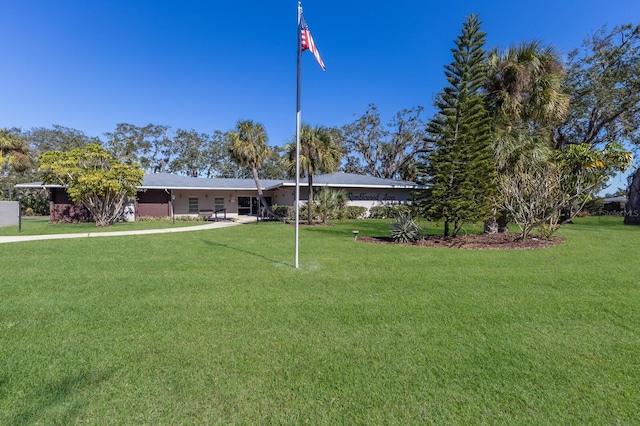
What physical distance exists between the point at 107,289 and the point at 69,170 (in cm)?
1401

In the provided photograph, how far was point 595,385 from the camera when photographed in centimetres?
264

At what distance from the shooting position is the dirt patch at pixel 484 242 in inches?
382

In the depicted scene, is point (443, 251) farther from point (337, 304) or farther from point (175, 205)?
→ point (175, 205)

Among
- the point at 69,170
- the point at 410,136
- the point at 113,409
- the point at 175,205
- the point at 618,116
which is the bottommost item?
the point at 113,409

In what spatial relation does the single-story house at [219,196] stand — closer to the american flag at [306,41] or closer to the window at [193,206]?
the window at [193,206]

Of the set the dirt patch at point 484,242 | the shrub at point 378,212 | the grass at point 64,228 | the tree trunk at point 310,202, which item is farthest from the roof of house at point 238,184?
the dirt patch at point 484,242

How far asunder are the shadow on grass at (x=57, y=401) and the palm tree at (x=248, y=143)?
1710 cm

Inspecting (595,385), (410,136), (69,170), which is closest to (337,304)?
(595,385)

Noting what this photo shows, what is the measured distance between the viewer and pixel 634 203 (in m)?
19.3

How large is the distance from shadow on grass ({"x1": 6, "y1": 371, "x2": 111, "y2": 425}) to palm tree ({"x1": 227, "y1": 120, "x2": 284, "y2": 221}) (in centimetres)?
1710

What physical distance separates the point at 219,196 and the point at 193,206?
2.04 meters

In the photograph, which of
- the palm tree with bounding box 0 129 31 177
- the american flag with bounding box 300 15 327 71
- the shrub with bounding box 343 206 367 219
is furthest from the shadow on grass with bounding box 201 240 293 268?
the palm tree with bounding box 0 129 31 177

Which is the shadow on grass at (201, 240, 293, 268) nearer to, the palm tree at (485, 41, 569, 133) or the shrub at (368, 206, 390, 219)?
the palm tree at (485, 41, 569, 133)

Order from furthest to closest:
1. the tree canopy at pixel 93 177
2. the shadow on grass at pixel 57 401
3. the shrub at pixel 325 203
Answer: the shrub at pixel 325 203
the tree canopy at pixel 93 177
the shadow on grass at pixel 57 401
